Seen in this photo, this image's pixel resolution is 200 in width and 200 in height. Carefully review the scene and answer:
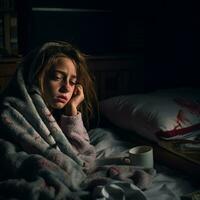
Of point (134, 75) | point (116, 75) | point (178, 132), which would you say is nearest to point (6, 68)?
point (116, 75)

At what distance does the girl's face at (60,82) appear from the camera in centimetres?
134

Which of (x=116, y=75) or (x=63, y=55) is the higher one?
(x=63, y=55)

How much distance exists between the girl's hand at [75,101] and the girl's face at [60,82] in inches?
2.8

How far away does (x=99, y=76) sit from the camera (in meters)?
2.21

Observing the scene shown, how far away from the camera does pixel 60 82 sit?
1.35 m

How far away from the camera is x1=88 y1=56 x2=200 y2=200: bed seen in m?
1.39

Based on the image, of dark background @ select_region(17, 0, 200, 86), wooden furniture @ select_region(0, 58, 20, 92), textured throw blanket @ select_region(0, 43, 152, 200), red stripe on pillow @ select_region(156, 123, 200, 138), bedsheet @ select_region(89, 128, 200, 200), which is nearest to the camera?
textured throw blanket @ select_region(0, 43, 152, 200)

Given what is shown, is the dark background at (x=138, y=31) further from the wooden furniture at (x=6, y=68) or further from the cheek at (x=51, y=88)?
the cheek at (x=51, y=88)

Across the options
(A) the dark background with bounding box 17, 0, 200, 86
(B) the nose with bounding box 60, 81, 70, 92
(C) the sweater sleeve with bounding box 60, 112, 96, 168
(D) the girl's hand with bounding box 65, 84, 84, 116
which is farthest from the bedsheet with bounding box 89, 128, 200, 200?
(A) the dark background with bounding box 17, 0, 200, 86

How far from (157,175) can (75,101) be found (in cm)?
40

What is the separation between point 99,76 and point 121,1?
53 cm

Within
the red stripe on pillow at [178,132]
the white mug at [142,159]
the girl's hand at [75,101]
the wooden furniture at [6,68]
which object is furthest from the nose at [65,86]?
the wooden furniture at [6,68]

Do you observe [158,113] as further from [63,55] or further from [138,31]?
[138,31]

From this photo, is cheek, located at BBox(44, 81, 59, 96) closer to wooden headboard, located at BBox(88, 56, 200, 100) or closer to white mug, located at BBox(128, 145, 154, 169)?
white mug, located at BBox(128, 145, 154, 169)
